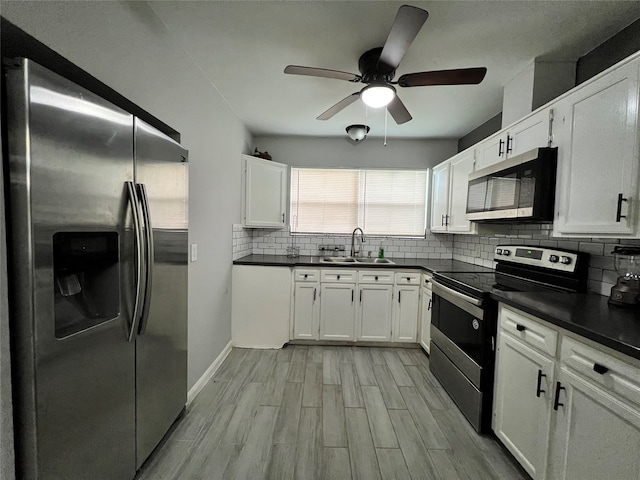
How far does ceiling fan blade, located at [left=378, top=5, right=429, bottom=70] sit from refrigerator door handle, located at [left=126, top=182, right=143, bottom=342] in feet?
4.73

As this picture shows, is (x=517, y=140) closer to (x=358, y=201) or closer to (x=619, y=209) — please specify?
(x=619, y=209)

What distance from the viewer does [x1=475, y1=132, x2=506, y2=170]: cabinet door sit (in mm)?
2211

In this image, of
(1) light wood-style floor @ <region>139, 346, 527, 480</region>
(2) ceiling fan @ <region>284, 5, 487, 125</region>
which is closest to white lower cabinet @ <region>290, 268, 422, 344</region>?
(1) light wood-style floor @ <region>139, 346, 527, 480</region>

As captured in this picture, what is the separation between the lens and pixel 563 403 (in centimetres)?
128

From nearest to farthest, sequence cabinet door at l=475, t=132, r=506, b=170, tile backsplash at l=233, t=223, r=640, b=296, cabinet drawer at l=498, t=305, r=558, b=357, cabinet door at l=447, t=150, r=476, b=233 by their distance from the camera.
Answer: cabinet drawer at l=498, t=305, r=558, b=357 < cabinet door at l=475, t=132, r=506, b=170 < tile backsplash at l=233, t=223, r=640, b=296 < cabinet door at l=447, t=150, r=476, b=233

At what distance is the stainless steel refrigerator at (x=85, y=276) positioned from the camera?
34.4 inches

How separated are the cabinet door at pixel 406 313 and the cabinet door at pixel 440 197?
0.84m

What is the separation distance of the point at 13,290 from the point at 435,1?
87.6 inches

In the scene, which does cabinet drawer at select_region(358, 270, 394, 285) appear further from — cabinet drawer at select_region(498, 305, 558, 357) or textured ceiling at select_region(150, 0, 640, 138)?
textured ceiling at select_region(150, 0, 640, 138)

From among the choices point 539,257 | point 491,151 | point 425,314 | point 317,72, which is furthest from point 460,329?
point 317,72

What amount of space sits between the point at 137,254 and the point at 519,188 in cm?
233

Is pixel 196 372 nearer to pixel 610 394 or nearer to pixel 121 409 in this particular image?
pixel 121 409

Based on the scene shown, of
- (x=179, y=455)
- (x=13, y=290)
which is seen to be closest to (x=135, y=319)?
(x=13, y=290)

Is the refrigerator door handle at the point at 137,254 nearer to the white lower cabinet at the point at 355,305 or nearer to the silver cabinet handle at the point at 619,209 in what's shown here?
the white lower cabinet at the point at 355,305
